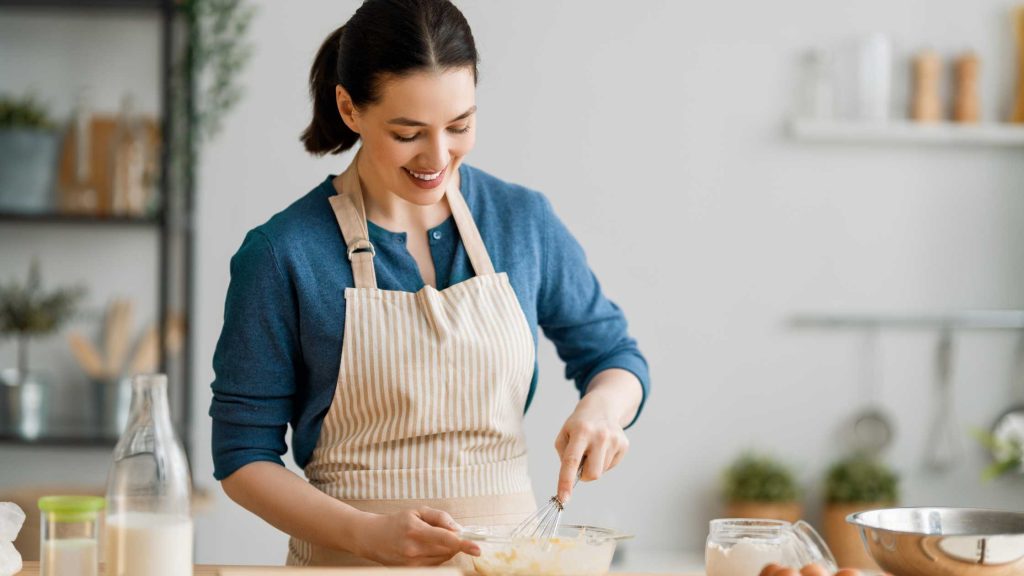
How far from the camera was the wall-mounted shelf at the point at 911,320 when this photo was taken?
3.54 metres

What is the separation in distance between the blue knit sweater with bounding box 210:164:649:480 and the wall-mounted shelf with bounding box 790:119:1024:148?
1844 mm

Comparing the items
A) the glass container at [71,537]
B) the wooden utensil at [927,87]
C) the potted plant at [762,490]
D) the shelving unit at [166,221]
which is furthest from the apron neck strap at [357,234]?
the wooden utensil at [927,87]

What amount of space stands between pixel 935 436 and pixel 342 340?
2.48 meters

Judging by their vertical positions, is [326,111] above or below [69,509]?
above

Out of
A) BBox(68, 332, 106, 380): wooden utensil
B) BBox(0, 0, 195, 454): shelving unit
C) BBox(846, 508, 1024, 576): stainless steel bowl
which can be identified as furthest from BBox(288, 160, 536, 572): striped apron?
BBox(68, 332, 106, 380): wooden utensil

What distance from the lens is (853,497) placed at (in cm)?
338

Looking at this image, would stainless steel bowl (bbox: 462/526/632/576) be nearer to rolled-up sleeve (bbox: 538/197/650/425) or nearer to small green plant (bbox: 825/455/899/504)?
rolled-up sleeve (bbox: 538/197/650/425)

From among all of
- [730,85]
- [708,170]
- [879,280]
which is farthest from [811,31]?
[879,280]

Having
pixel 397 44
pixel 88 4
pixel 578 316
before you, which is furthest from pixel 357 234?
pixel 88 4

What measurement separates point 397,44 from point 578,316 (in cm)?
52

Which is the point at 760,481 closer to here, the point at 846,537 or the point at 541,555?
the point at 846,537

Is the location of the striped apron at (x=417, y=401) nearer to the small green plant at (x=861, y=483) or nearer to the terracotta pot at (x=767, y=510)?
the terracotta pot at (x=767, y=510)

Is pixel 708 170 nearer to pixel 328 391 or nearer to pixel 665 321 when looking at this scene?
pixel 665 321

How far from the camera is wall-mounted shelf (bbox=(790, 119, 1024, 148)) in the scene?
3449 millimetres
